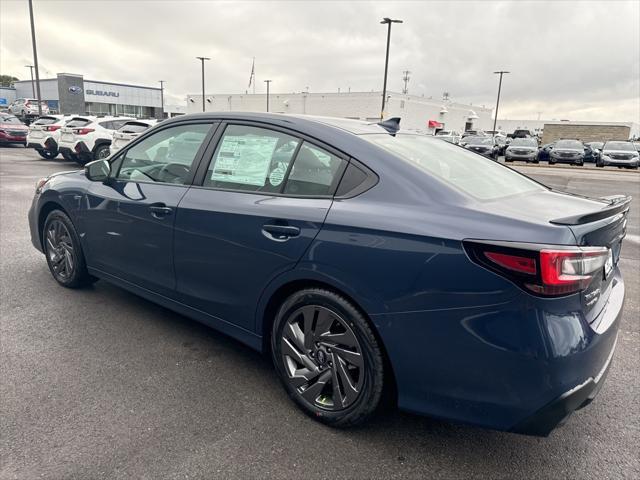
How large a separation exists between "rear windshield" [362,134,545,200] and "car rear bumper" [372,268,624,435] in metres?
0.68

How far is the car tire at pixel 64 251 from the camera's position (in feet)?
13.2

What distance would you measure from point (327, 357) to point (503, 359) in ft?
2.95

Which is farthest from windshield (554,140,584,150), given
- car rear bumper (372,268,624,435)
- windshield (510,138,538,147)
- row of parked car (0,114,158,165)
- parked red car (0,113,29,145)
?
parked red car (0,113,29,145)

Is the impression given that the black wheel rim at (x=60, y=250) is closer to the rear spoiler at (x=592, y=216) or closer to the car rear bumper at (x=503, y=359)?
the car rear bumper at (x=503, y=359)

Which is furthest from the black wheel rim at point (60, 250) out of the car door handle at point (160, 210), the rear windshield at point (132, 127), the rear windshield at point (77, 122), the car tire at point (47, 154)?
the car tire at point (47, 154)

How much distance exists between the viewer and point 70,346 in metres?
3.24

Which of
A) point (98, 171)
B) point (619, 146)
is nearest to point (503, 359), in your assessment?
point (98, 171)

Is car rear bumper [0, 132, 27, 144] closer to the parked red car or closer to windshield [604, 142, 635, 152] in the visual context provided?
the parked red car

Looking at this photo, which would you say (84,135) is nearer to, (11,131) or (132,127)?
(132,127)

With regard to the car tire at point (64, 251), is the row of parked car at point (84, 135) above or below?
above

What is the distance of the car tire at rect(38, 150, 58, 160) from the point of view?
16.8 m

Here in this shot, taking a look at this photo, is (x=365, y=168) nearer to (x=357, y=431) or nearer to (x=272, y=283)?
(x=272, y=283)

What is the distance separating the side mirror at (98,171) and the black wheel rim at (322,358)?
2.11 metres

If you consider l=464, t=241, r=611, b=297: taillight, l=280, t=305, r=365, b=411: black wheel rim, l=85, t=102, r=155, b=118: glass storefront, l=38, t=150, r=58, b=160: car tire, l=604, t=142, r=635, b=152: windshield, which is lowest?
Result: l=38, t=150, r=58, b=160: car tire
